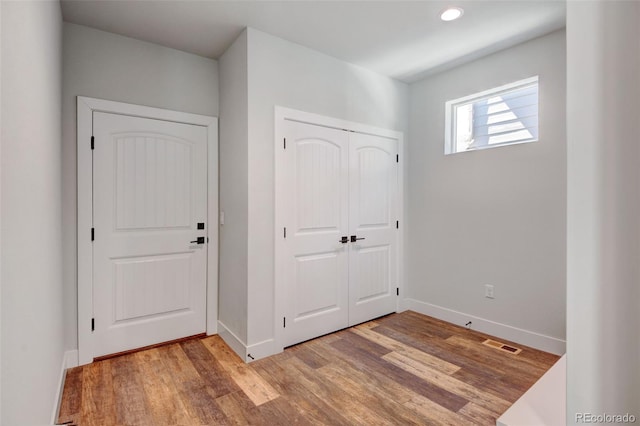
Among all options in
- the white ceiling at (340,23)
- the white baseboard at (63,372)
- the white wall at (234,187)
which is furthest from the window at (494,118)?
the white baseboard at (63,372)

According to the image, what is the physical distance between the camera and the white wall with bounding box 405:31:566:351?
2754 mm

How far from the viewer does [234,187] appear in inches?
114

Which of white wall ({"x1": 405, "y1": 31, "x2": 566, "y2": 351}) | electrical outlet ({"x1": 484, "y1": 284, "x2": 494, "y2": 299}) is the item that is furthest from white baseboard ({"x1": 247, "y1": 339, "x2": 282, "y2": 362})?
electrical outlet ({"x1": 484, "y1": 284, "x2": 494, "y2": 299})

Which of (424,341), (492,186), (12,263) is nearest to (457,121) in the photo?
(492,186)

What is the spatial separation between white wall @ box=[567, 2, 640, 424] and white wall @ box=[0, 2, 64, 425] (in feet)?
5.16

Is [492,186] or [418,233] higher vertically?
[492,186]

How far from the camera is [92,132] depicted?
261 cm

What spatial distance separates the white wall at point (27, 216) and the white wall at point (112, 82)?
0.86 m

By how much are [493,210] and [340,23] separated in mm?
2179

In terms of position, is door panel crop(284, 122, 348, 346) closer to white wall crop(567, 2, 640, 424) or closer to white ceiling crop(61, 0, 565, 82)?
white ceiling crop(61, 0, 565, 82)

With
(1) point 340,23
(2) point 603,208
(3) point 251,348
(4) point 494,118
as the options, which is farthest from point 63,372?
(4) point 494,118

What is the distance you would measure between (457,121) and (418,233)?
130 cm

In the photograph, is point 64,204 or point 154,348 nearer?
point 64,204

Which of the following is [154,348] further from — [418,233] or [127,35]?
[418,233]
